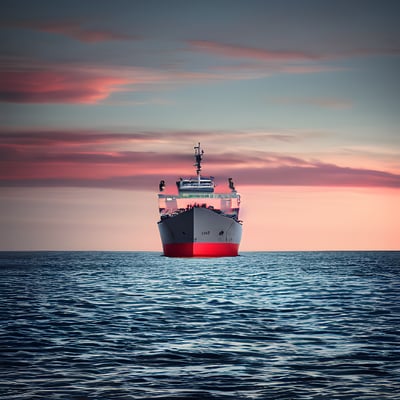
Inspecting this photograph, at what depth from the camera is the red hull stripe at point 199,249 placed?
13188 centimetres

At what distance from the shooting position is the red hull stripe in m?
132

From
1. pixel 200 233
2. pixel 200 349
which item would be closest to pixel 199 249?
pixel 200 233

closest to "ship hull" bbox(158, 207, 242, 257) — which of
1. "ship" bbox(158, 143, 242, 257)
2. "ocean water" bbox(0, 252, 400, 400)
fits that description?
"ship" bbox(158, 143, 242, 257)

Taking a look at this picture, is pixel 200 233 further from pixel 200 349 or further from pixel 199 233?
pixel 200 349

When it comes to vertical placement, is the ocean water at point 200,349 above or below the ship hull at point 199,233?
below

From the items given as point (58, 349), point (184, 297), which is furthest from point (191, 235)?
point (58, 349)

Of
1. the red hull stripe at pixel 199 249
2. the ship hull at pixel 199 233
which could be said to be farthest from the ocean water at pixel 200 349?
the red hull stripe at pixel 199 249

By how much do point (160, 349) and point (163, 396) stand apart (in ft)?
22.7

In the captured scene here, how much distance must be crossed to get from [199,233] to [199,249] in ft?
10.3

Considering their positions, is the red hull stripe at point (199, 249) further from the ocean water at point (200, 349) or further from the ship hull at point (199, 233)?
the ocean water at point (200, 349)

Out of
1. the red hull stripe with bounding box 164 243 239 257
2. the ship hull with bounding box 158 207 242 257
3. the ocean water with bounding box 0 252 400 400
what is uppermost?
the ship hull with bounding box 158 207 242 257

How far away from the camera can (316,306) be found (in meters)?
39.6

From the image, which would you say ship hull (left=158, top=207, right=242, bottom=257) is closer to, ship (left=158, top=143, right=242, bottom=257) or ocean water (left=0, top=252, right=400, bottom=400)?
ship (left=158, top=143, right=242, bottom=257)

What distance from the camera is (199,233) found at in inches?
5172
